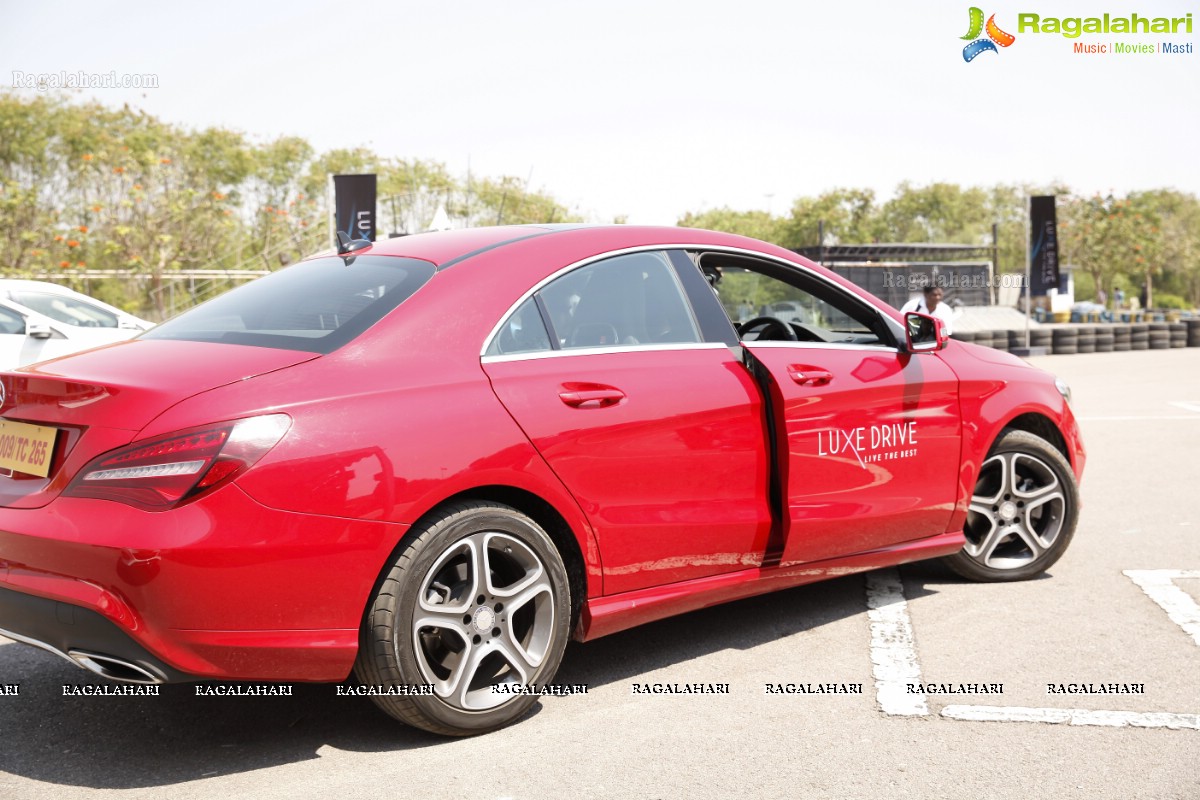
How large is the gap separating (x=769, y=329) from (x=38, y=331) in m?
10.6

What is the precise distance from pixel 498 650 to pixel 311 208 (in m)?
35.1

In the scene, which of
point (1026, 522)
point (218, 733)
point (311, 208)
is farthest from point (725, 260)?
point (311, 208)

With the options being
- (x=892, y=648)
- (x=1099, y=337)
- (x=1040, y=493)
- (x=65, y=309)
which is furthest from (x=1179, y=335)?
(x=892, y=648)

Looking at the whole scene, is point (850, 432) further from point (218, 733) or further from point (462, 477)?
point (218, 733)

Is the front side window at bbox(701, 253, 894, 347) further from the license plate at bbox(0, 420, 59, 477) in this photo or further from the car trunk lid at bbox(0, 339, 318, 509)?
the license plate at bbox(0, 420, 59, 477)

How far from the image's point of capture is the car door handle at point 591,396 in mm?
3762

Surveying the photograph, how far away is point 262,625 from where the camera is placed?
3.14 m

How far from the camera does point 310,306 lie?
12.6 ft

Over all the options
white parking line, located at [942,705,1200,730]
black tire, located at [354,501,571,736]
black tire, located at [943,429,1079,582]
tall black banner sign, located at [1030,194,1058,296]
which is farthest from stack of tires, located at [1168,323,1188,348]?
A: black tire, located at [354,501,571,736]

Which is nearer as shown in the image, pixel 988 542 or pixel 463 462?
pixel 463 462

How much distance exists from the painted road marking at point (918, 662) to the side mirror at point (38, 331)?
10.5 m

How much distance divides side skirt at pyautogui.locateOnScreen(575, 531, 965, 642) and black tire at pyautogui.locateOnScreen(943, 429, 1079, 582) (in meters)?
0.54

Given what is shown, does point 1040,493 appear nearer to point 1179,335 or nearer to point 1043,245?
point 1043,245

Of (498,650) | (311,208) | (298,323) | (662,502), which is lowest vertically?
(498,650)
